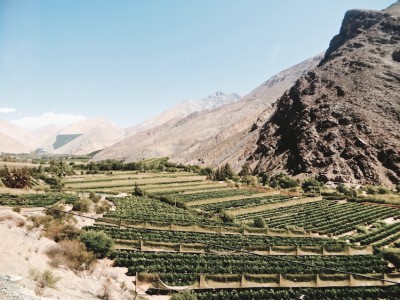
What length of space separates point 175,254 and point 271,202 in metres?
48.5

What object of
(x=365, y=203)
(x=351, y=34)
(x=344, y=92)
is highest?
(x=351, y=34)

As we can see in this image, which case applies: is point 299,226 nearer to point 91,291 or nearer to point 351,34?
point 91,291

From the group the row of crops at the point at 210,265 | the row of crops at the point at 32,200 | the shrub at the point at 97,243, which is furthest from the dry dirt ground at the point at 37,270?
the row of crops at the point at 32,200

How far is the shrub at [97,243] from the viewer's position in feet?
100

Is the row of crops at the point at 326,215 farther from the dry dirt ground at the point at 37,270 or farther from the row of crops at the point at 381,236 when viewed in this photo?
the dry dirt ground at the point at 37,270

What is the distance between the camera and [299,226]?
58281mm

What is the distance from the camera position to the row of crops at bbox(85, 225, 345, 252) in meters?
39.7

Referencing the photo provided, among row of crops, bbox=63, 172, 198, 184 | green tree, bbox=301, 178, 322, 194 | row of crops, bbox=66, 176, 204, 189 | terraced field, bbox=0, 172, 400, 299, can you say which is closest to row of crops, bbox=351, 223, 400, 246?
terraced field, bbox=0, 172, 400, 299

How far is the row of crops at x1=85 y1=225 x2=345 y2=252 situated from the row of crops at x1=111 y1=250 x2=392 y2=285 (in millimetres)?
3638

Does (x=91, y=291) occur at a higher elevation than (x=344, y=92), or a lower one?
lower

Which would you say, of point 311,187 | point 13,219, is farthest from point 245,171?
point 13,219

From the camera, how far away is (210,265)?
32.0 meters

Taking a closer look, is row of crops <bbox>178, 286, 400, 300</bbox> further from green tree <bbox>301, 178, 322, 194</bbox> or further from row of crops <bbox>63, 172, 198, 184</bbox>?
row of crops <bbox>63, 172, 198, 184</bbox>

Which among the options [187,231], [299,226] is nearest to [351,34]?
[299,226]
